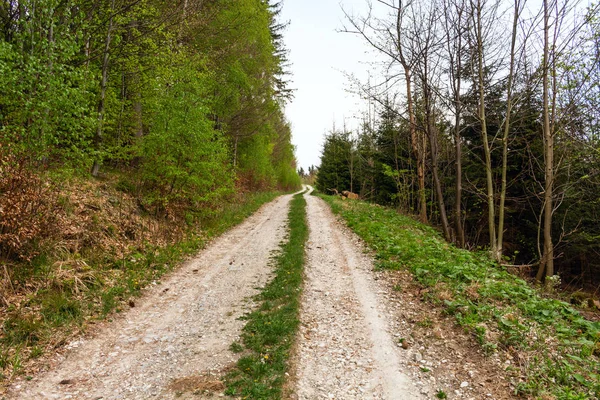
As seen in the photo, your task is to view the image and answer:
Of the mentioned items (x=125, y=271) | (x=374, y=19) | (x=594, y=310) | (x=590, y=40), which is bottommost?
(x=594, y=310)

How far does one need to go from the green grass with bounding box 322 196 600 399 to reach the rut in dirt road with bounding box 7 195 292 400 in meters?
3.75

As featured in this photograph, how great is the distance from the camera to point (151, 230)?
31.8 ft

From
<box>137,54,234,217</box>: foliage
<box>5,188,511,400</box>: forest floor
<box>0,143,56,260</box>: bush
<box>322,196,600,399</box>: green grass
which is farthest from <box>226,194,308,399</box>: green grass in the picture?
<box>137,54,234,217</box>: foliage

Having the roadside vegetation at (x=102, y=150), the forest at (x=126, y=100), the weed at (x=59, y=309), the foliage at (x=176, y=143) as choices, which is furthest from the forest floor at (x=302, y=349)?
the foliage at (x=176, y=143)

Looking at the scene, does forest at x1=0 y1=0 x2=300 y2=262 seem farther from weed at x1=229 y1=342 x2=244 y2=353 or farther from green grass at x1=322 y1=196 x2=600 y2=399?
green grass at x1=322 y1=196 x2=600 y2=399

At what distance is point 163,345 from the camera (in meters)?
4.73

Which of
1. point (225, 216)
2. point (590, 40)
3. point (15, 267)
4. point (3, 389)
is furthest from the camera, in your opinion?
point (225, 216)

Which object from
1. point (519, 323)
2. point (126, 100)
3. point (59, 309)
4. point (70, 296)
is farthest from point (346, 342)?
point (126, 100)

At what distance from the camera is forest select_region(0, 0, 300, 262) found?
19.1 ft

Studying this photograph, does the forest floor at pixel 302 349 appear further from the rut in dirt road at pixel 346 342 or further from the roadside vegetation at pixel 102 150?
the roadside vegetation at pixel 102 150

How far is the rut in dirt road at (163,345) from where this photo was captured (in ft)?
12.3

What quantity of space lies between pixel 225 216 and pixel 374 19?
33.8 ft

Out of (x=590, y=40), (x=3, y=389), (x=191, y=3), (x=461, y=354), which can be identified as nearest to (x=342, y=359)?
(x=461, y=354)

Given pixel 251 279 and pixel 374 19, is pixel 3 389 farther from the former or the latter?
pixel 374 19
